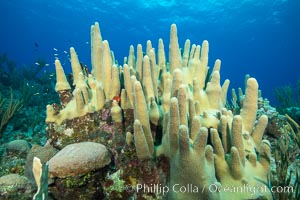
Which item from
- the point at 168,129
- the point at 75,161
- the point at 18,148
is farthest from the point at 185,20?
the point at 75,161

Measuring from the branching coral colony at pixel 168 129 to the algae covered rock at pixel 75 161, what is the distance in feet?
1.28

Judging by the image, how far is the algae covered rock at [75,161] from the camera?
2.92 metres

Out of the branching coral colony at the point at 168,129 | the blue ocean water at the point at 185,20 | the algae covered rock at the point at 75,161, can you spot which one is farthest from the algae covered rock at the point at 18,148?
the blue ocean water at the point at 185,20

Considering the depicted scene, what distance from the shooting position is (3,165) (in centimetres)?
467

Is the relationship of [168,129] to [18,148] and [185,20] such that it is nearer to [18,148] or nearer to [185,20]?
[18,148]

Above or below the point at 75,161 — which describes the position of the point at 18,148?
above

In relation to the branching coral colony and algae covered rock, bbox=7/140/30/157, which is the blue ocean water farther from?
the branching coral colony

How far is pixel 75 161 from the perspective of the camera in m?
2.94

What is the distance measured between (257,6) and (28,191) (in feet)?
131

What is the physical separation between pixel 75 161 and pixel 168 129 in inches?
49.2

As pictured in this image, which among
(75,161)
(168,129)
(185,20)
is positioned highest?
(185,20)

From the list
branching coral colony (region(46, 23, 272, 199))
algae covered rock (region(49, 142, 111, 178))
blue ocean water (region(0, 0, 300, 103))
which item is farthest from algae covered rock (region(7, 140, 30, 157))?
blue ocean water (region(0, 0, 300, 103))

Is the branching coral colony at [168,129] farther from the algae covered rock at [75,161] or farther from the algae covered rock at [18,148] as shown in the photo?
the algae covered rock at [18,148]

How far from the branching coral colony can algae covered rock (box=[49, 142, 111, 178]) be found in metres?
0.39
